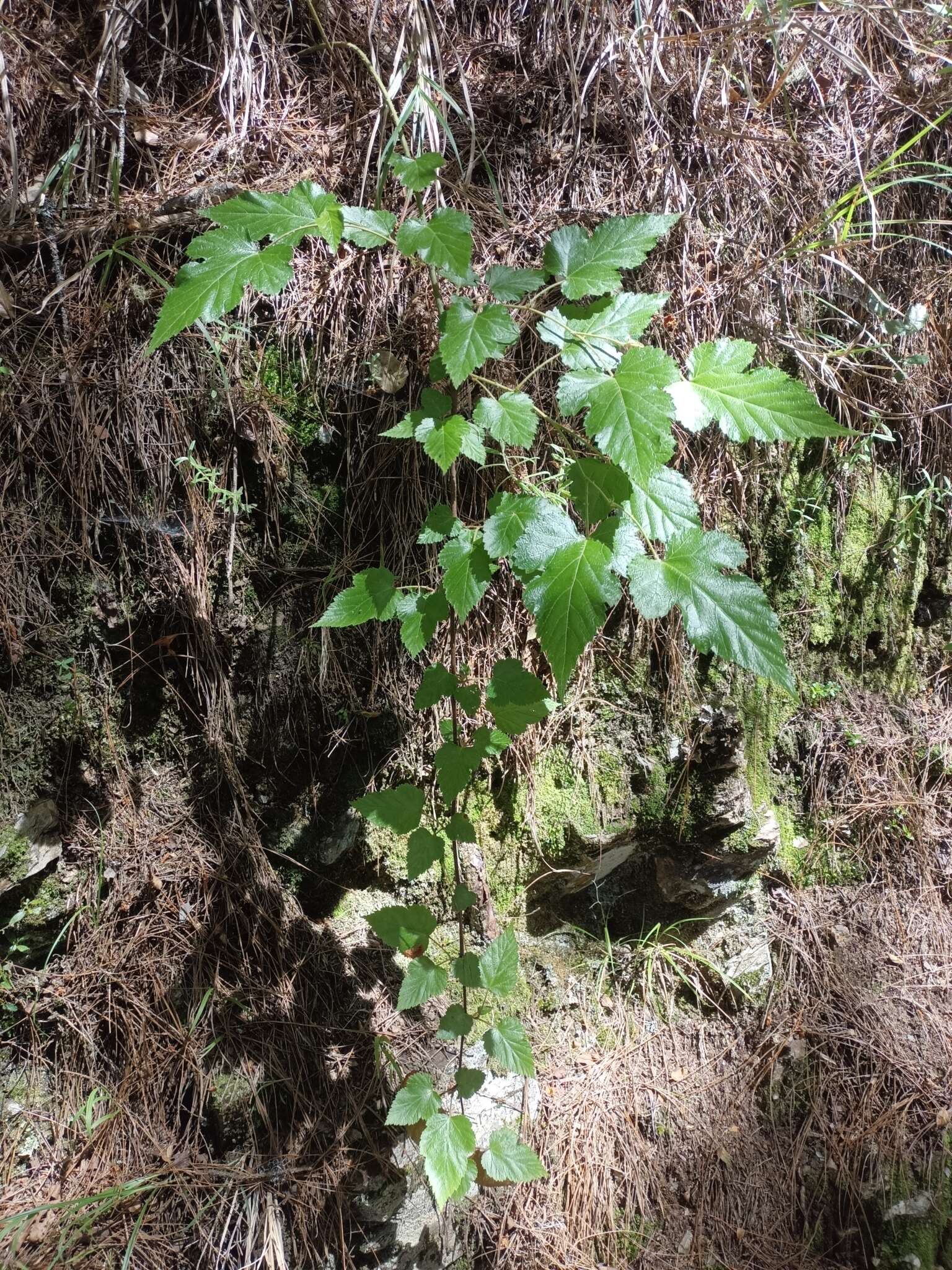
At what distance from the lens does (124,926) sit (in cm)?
169

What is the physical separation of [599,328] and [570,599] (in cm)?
48

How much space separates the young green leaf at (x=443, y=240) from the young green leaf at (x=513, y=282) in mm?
102

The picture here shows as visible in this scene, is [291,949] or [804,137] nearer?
[291,949]

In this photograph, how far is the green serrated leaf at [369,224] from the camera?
4.17ft

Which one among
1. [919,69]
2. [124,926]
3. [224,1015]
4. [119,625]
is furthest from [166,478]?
[919,69]

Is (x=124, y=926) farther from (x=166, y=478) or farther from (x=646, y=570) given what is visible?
(x=646, y=570)

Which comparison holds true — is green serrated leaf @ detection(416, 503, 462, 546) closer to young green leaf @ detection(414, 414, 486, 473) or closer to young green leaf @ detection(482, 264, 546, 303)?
young green leaf @ detection(414, 414, 486, 473)

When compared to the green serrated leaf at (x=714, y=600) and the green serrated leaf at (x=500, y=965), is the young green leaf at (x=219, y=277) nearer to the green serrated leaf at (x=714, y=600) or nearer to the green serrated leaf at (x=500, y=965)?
the green serrated leaf at (x=714, y=600)

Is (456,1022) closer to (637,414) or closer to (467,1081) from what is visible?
(467,1081)

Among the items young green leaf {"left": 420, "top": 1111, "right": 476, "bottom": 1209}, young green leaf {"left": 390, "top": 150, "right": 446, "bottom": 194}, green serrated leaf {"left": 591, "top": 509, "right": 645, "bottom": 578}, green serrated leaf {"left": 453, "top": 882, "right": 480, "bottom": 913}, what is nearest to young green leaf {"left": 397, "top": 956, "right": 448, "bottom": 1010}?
green serrated leaf {"left": 453, "top": 882, "right": 480, "bottom": 913}

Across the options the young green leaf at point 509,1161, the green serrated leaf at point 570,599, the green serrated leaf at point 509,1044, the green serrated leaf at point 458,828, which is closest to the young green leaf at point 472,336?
the green serrated leaf at point 570,599

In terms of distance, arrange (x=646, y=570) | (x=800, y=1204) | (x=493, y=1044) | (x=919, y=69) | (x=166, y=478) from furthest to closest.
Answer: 1. (x=919, y=69)
2. (x=800, y=1204)
3. (x=166, y=478)
4. (x=493, y=1044)
5. (x=646, y=570)

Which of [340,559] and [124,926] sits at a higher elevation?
[340,559]

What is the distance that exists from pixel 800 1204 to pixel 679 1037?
44 cm
